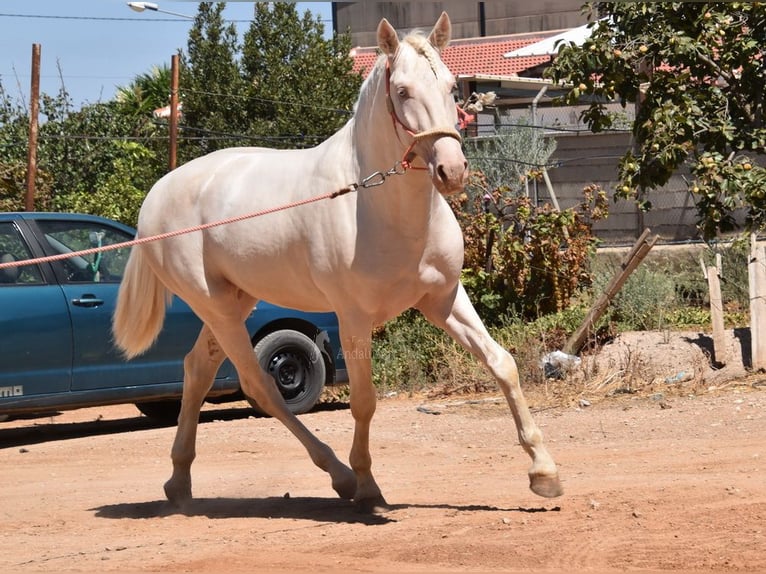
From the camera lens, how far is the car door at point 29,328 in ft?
30.6

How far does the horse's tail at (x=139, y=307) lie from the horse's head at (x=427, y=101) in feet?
8.32

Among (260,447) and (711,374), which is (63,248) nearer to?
(260,447)

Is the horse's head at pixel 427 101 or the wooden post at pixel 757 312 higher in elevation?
the horse's head at pixel 427 101

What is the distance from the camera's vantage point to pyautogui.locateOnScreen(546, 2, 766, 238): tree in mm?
9750

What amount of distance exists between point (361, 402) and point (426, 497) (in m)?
0.88

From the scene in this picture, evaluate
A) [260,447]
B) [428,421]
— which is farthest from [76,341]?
[428,421]

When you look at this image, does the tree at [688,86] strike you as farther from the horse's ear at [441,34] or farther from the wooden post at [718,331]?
the horse's ear at [441,34]

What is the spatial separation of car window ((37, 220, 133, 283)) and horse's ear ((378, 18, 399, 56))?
4999 mm

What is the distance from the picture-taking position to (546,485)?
5809 mm

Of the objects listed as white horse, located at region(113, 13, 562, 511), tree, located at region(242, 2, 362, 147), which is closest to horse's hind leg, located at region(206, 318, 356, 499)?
white horse, located at region(113, 13, 562, 511)

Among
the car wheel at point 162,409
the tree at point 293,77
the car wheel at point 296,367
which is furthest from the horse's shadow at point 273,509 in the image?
the tree at point 293,77

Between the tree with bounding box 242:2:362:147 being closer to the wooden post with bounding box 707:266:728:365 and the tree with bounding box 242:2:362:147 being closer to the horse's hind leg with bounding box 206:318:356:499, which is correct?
the wooden post with bounding box 707:266:728:365

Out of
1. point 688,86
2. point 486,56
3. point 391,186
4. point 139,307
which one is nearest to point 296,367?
point 139,307

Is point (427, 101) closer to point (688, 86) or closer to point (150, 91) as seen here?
point (688, 86)
